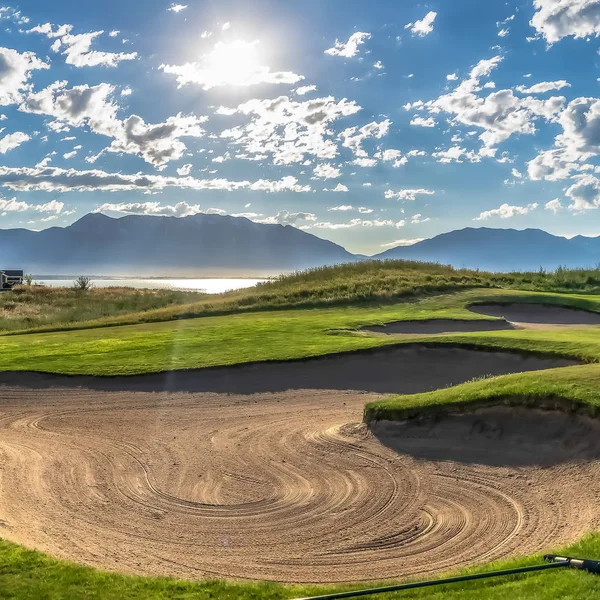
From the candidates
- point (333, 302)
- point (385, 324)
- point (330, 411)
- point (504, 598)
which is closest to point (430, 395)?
point (330, 411)

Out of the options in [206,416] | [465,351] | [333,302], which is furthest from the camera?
[333,302]

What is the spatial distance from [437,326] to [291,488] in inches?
716

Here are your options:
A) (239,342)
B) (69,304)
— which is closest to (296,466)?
(239,342)

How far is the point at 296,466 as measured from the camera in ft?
38.7

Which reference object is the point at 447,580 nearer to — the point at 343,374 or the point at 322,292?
the point at 343,374

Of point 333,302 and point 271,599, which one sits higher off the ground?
point 333,302

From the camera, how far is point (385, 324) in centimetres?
2758

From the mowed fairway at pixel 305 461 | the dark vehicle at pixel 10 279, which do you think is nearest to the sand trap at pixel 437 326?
the mowed fairway at pixel 305 461

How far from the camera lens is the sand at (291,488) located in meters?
8.30

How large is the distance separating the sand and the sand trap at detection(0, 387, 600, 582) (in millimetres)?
33

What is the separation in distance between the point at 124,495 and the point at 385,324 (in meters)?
18.8

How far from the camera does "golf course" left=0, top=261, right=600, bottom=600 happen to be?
25.2ft

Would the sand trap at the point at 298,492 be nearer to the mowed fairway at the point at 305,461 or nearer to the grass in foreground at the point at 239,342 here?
the mowed fairway at the point at 305,461

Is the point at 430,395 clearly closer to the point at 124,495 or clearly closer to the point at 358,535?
the point at 358,535
